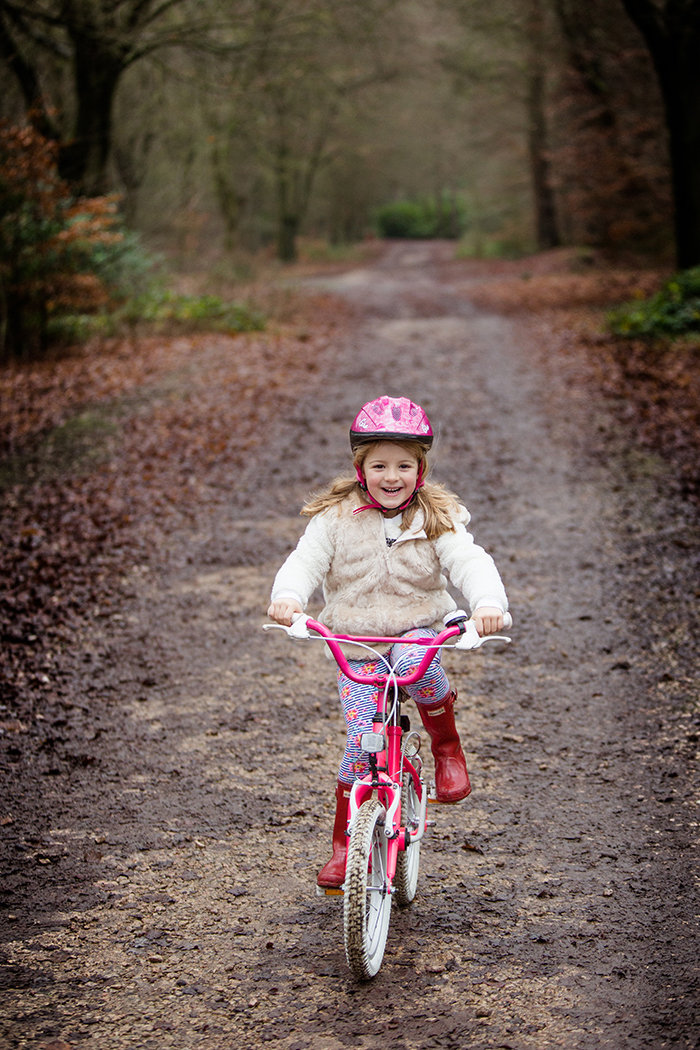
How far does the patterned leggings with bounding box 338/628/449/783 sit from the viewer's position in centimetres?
344

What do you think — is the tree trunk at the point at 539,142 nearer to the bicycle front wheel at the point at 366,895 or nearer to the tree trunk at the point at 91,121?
the tree trunk at the point at 91,121

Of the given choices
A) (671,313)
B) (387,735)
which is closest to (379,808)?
(387,735)

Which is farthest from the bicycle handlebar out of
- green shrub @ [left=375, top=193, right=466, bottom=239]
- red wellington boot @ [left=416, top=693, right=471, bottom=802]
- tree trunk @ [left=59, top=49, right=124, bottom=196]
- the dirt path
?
green shrub @ [left=375, top=193, right=466, bottom=239]

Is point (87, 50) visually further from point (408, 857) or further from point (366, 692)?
point (408, 857)

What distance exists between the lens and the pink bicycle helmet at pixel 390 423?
350cm

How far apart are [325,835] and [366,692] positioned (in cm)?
119

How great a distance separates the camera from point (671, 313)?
1562 cm

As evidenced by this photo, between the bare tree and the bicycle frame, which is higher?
the bare tree

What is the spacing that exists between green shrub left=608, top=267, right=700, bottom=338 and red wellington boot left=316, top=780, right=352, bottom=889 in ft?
43.2

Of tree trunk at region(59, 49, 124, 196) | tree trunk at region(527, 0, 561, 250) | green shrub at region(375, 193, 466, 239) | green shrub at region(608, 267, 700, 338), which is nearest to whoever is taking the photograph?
green shrub at region(608, 267, 700, 338)

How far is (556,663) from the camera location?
19.9 ft

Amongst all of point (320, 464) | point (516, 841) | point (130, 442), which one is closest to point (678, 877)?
point (516, 841)

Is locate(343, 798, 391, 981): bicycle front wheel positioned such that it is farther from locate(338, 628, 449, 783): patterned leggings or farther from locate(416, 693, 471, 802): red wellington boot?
locate(416, 693, 471, 802): red wellington boot

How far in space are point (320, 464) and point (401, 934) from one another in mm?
7418
